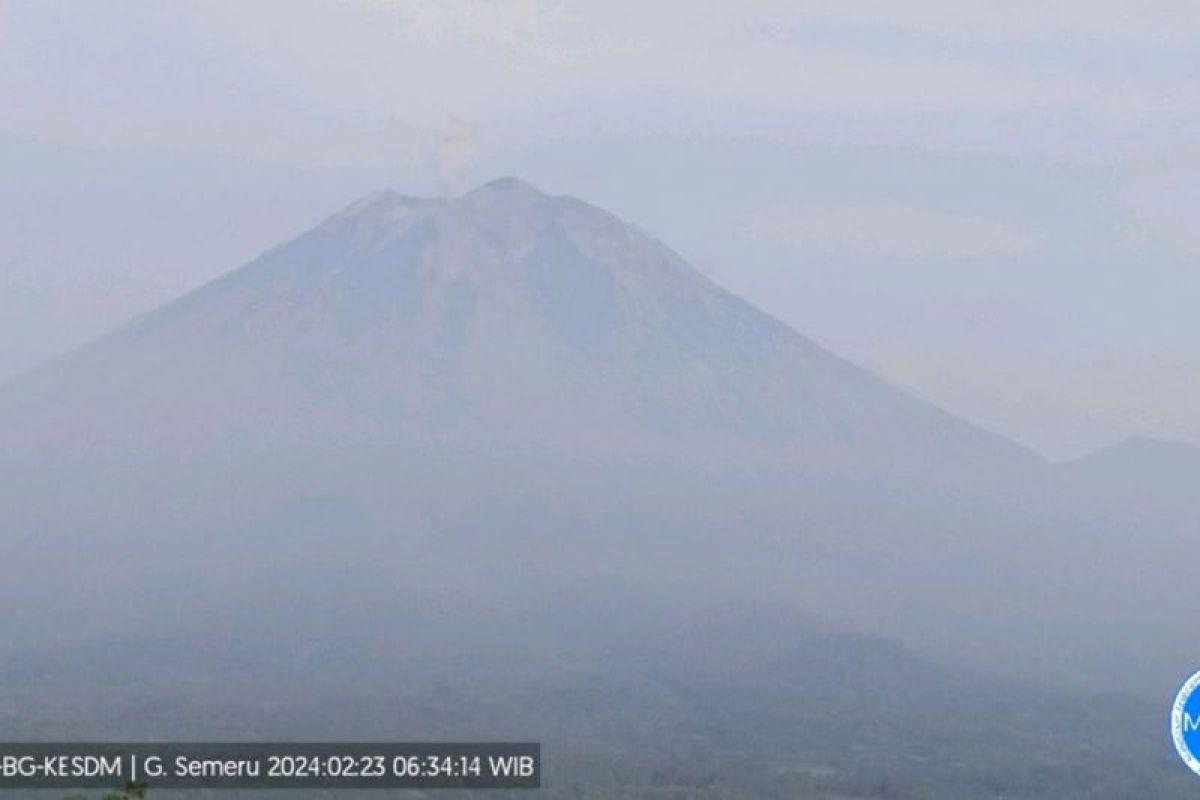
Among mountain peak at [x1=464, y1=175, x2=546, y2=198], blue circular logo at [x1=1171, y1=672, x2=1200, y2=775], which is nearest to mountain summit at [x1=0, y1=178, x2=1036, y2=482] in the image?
mountain peak at [x1=464, y1=175, x2=546, y2=198]

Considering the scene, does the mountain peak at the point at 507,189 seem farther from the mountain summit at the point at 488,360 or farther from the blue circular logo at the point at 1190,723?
the blue circular logo at the point at 1190,723

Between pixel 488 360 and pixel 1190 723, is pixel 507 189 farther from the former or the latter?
pixel 1190 723

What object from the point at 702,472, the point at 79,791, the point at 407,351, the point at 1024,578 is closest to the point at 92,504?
the point at 407,351

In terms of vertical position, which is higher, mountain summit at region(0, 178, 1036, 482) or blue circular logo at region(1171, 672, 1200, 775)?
mountain summit at region(0, 178, 1036, 482)

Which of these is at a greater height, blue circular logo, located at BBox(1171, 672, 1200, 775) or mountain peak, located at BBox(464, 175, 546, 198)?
mountain peak, located at BBox(464, 175, 546, 198)

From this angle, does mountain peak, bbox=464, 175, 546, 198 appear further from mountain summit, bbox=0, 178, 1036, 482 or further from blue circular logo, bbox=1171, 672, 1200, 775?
blue circular logo, bbox=1171, 672, 1200, 775

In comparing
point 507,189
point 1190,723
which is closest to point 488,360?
point 507,189

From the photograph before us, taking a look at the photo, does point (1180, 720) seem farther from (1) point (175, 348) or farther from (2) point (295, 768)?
(1) point (175, 348)

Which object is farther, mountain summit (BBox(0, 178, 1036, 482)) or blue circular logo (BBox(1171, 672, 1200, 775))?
mountain summit (BBox(0, 178, 1036, 482))

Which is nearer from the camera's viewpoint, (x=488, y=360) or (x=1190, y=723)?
(x=1190, y=723)
